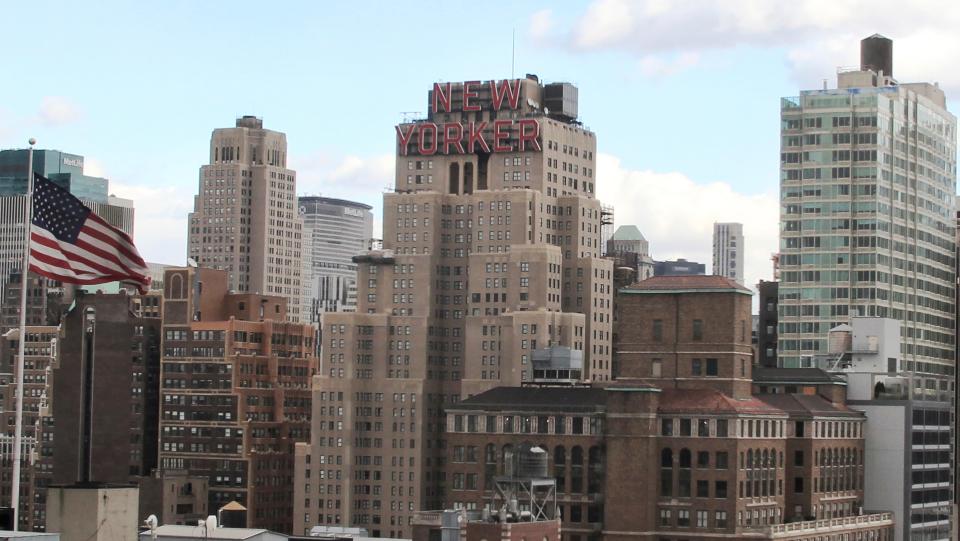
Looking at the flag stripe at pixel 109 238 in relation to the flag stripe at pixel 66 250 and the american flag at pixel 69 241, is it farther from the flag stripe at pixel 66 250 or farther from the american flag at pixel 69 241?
the flag stripe at pixel 66 250

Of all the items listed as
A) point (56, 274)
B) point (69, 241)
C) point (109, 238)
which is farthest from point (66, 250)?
point (109, 238)

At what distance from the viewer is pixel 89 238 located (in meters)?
102

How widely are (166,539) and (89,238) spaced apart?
154ft

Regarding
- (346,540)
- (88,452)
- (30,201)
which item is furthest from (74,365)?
(346,540)

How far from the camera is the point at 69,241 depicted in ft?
331

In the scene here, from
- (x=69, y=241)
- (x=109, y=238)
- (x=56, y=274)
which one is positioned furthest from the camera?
(x=109, y=238)

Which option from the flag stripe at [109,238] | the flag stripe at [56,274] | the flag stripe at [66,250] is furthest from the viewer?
the flag stripe at [109,238]

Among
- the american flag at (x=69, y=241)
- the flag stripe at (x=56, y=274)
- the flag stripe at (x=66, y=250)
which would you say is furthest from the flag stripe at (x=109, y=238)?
the flag stripe at (x=56, y=274)

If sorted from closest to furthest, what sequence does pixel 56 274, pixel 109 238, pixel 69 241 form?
pixel 69 241
pixel 56 274
pixel 109 238

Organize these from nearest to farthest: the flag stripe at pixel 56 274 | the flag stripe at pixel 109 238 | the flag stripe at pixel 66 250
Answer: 1. the flag stripe at pixel 56 274
2. the flag stripe at pixel 66 250
3. the flag stripe at pixel 109 238

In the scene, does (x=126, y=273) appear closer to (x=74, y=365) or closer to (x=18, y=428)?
(x=18, y=428)

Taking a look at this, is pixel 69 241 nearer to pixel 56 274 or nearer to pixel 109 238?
pixel 56 274

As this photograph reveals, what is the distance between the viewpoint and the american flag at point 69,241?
330ft

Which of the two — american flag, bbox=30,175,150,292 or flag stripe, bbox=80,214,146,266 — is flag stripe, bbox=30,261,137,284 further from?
flag stripe, bbox=80,214,146,266
